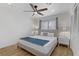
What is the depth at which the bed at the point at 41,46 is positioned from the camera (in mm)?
1155

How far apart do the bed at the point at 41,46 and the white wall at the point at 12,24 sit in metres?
0.14

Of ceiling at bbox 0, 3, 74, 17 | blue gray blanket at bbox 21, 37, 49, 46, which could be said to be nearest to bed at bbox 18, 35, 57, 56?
blue gray blanket at bbox 21, 37, 49, 46

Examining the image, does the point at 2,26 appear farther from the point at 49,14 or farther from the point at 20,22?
the point at 49,14

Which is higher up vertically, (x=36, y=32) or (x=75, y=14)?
(x=75, y=14)

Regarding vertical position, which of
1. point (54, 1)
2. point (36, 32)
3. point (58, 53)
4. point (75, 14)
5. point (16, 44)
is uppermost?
point (54, 1)

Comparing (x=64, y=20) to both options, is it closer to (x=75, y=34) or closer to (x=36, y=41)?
(x=75, y=34)

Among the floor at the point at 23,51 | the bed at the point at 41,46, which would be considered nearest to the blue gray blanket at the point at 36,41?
the bed at the point at 41,46

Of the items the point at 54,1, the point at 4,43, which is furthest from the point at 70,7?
the point at 4,43

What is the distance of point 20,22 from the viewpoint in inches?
50.4

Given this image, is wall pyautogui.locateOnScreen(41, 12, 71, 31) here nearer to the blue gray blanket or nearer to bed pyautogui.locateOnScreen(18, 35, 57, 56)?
bed pyautogui.locateOnScreen(18, 35, 57, 56)

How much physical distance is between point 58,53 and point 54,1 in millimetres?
839

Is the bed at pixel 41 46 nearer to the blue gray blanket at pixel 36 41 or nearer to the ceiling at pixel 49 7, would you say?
the blue gray blanket at pixel 36 41

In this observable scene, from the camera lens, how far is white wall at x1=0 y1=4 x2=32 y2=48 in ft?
3.83

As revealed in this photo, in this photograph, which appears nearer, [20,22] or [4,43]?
[4,43]
